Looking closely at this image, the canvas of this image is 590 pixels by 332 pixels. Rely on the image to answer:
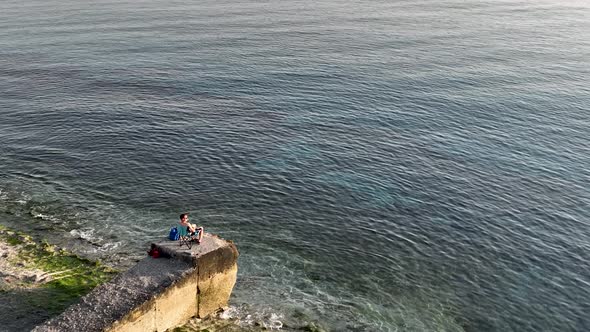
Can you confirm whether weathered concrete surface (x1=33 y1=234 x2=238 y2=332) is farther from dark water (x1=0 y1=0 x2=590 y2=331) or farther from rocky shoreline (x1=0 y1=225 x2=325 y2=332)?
dark water (x1=0 y1=0 x2=590 y2=331)

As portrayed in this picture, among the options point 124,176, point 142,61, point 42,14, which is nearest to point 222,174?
point 124,176

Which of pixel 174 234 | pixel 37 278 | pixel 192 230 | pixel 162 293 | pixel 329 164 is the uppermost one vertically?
pixel 192 230

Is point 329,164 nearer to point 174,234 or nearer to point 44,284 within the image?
point 174,234

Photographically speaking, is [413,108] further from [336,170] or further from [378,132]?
[336,170]

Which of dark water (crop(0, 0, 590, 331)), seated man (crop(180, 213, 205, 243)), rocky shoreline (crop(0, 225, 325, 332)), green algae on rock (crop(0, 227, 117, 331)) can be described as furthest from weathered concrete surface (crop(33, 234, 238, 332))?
green algae on rock (crop(0, 227, 117, 331))

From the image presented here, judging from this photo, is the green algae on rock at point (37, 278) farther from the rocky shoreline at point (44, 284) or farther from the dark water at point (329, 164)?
the dark water at point (329, 164)

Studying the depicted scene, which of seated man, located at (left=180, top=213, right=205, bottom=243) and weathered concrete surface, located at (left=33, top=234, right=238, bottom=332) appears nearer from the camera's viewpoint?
weathered concrete surface, located at (left=33, top=234, right=238, bottom=332)

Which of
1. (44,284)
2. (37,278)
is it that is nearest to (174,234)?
(44,284)
